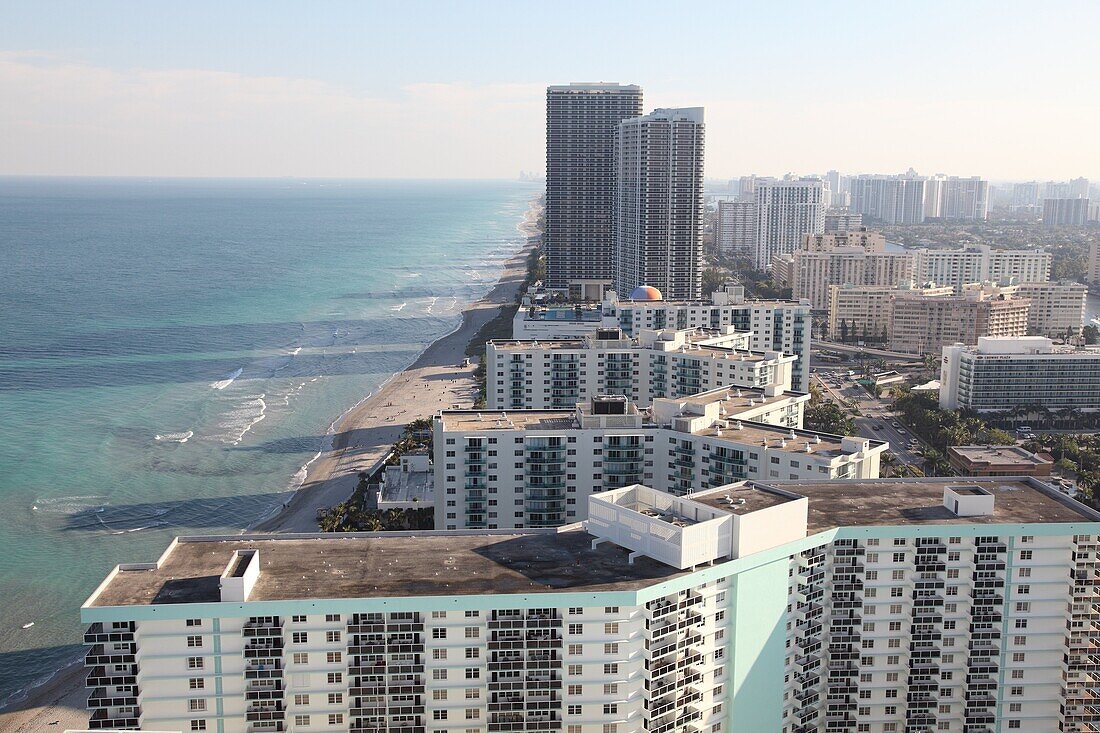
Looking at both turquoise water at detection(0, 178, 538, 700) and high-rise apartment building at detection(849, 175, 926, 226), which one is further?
high-rise apartment building at detection(849, 175, 926, 226)

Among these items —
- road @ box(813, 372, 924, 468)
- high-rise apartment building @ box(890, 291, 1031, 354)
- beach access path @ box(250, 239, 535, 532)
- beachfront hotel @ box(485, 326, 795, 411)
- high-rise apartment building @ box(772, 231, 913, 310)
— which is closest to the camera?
beach access path @ box(250, 239, 535, 532)

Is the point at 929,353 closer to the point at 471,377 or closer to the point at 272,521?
the point at 471,377

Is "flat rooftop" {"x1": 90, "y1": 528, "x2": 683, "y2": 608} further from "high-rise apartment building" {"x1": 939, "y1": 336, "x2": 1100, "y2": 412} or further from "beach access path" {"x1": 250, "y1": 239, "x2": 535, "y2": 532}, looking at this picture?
"high-rise apartment building" {"x1": 939, "y1": 336, "x2": 1100, "y2": 412}

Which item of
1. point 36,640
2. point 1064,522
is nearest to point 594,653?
point 1064,522

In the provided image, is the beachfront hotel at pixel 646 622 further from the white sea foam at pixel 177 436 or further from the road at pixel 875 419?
the white sea foam at pixel 177 436

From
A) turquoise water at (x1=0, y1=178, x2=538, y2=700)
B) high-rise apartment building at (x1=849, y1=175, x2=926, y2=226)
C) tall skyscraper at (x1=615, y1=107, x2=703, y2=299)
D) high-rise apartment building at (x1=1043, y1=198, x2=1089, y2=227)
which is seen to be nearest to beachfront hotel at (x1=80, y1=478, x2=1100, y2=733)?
turquoise water at (x1=0, y1=178, x2=538, y2=700)

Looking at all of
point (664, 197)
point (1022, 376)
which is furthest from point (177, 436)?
point (1022, 376)
